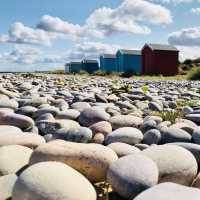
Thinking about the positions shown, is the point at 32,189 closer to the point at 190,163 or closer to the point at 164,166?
the point at 164,166

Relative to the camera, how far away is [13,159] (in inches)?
99.2

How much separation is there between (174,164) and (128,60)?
39.1 metres

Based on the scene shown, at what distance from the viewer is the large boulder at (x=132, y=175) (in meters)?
2.07

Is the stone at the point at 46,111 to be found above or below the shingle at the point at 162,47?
below

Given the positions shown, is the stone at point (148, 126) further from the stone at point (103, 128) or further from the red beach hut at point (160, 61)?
the red beach hut at point (160, 61)

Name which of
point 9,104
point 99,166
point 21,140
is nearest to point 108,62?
point 9,104

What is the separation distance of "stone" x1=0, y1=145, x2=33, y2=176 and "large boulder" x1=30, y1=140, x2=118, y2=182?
0.12 m

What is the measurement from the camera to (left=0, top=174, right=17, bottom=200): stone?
2.12m

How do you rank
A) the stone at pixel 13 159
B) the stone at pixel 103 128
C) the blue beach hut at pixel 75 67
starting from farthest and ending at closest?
the blue beach hut at pixel 75 67 < the stone at pixel 103 128 < the stone at pixel 13 159

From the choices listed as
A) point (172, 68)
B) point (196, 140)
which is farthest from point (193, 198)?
point (172, 68)

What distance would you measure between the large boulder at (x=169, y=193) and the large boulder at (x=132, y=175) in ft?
0.46

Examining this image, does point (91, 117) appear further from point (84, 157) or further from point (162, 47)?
point (162, 47)

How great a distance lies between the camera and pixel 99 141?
3303 millimetres

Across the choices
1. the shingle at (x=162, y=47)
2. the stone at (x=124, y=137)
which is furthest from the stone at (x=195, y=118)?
the shingle at (x=162, y=47)
